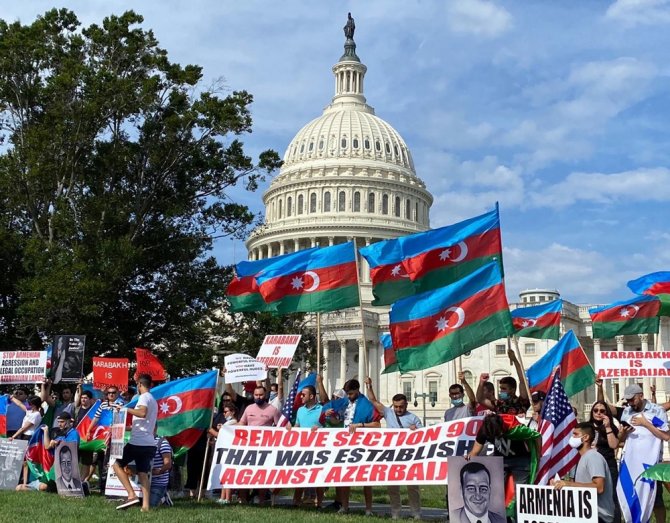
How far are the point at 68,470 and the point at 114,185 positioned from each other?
16.9 metres

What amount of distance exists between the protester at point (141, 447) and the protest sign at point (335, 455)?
4.46ft

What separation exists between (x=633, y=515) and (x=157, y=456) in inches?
279

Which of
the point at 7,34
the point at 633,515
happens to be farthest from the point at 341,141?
the point at 633,515

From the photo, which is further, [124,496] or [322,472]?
[124,496]

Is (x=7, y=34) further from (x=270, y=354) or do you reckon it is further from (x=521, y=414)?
(x=521, y=414)

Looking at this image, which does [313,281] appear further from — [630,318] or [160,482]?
[630,318]

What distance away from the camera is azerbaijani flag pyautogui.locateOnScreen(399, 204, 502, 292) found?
523 inches

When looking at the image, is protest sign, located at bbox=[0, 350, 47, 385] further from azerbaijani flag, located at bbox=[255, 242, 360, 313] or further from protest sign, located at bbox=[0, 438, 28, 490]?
azerbaijani flag, located at bbox=[255, 242, 360, 313]

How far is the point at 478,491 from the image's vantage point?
9766mm

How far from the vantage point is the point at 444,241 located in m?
13.5

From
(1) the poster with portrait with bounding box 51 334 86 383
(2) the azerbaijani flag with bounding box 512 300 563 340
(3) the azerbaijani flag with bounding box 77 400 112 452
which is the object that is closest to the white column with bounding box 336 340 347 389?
(2) the azerbaijani flag with bounding box 512 300 563 340

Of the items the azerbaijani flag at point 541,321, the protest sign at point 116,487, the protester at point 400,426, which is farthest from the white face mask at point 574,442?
the azerbaijani flag at point 541,321

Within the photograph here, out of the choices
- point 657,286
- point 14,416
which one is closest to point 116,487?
point 14,416

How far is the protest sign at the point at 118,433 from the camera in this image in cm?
1232
